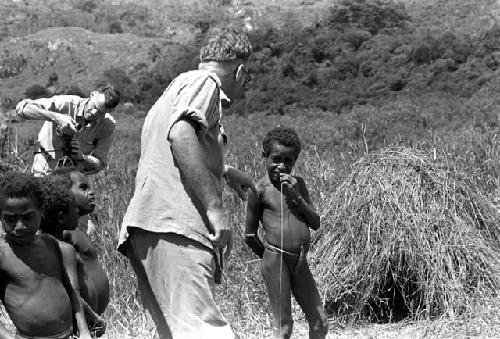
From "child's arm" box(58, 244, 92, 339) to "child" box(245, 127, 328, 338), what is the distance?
4.18 feet

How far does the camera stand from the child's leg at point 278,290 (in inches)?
162

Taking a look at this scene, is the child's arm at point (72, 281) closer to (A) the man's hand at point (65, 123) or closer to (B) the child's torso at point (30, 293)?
(B) the child's torso at point (30, 293)

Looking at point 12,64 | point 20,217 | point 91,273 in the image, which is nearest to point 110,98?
point 91,273

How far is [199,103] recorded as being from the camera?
2.90 meters

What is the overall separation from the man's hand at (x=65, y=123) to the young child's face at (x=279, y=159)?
4.02 feet

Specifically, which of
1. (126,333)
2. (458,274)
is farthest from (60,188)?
(458,274)

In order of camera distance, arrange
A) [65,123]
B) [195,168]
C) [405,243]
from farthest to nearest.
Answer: [405,243]
[65,123]
[195,168]

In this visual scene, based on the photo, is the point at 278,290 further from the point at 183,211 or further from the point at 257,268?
the point at 257,268

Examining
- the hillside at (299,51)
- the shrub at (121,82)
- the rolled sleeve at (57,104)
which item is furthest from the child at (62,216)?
the shrub at (121,82)

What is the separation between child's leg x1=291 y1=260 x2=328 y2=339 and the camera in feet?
13.4

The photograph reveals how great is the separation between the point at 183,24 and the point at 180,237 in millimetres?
62882

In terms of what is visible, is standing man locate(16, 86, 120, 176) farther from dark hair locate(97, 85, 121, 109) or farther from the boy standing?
the boy standing

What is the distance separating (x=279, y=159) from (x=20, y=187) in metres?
1.55

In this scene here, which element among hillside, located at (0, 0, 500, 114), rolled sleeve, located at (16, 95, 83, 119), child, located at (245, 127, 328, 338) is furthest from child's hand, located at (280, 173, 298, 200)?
hillside, located at (0, 0, 500, 114)
